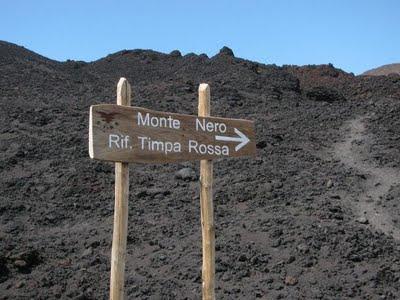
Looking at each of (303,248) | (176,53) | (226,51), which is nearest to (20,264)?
(303,248)

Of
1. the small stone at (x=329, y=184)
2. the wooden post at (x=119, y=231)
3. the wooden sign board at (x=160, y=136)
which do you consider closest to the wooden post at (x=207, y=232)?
the wooden sign board at (x=160, y=136)

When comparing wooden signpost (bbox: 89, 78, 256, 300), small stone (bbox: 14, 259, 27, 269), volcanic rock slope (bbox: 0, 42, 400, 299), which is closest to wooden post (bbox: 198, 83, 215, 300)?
wooden signpost (bbox: 89, 78, 256, 300)

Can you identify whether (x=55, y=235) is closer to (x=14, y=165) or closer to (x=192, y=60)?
(x=14, y=165)

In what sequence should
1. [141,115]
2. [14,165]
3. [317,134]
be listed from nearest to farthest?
1. [141,115]
2. [14,165]
3. [317,134]

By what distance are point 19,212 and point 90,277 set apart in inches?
99.5

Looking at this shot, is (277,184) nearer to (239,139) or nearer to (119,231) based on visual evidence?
(239,139)

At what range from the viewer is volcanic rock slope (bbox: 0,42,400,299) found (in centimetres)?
652

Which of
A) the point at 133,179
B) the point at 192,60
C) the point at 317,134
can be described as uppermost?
the point at 192,60

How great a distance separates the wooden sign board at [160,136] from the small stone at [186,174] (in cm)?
503

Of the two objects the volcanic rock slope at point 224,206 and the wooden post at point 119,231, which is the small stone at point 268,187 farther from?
the wooden post at point 119,231

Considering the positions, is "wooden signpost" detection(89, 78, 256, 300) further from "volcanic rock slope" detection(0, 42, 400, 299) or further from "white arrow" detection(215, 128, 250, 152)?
"volcanic rock slope" detection(0, 42, 400, 299)

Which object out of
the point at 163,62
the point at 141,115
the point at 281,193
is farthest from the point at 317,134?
the point at 163,62

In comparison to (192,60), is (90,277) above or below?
below

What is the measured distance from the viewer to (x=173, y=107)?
1345 cm
